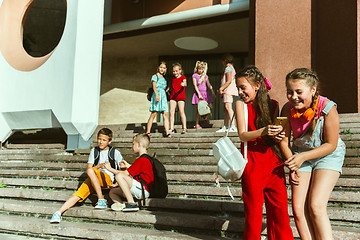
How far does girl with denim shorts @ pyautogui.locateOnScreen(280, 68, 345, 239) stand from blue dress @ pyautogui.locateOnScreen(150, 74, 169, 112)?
202 inches

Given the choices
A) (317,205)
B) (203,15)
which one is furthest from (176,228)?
(203,15)

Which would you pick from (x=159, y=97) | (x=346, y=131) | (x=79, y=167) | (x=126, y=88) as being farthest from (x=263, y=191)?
(x=126, y=88)

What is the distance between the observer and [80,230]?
13.0 ft

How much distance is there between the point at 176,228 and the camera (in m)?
3.91

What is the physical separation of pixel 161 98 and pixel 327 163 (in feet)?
17.9

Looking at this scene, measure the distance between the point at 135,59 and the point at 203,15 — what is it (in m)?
4.77

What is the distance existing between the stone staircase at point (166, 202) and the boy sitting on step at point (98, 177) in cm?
13

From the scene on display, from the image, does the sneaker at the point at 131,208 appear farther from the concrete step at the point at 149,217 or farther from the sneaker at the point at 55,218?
the sneaker at the point at 55,218

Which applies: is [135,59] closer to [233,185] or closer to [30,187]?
[30,187]

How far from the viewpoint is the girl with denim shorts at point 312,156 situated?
94.7 inches

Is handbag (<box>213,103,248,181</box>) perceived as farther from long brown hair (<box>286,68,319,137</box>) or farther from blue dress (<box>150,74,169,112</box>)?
blue dress (<box>150,74,169,112</box>)

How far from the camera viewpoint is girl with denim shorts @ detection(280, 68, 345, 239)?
2404 millimetres

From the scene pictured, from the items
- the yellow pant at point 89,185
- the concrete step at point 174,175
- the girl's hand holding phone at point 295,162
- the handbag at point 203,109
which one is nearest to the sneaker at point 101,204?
the yellow pant at point 89,185

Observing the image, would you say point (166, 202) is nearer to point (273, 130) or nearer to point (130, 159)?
point (130, 159)
